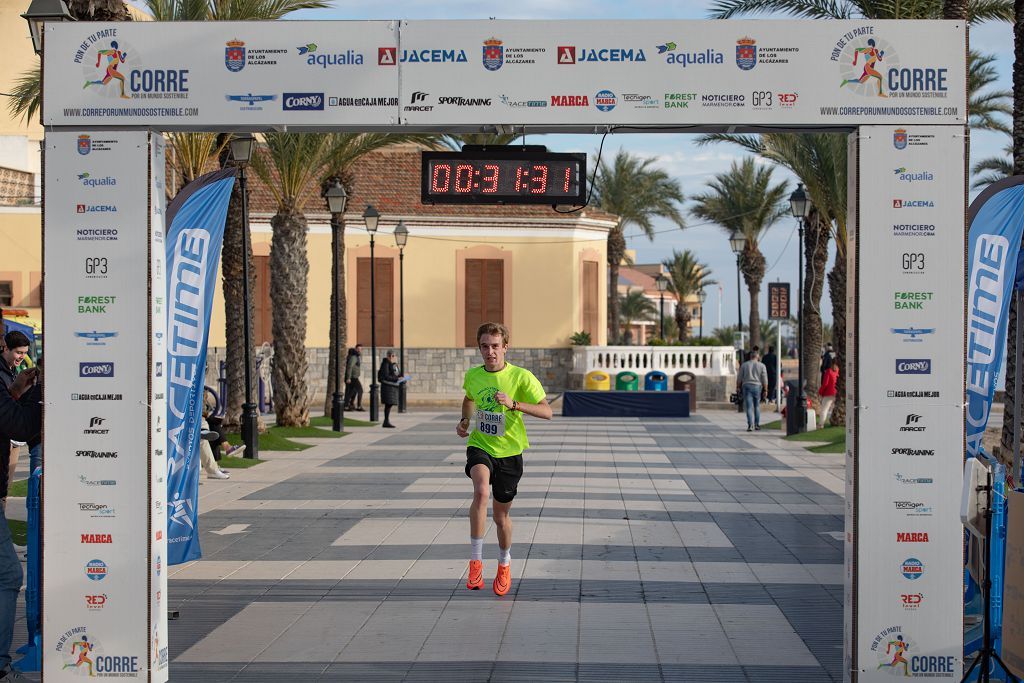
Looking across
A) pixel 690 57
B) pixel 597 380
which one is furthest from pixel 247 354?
pixel 597 380

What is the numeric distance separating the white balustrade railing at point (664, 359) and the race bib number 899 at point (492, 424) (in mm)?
29158

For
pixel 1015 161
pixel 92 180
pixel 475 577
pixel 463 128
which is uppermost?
pixel 1015 161

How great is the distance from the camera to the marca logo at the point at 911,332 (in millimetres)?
6188

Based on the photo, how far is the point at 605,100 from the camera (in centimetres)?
634

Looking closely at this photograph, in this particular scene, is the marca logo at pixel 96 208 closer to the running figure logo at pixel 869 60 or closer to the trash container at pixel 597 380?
the running figure logo at pixel 869 60

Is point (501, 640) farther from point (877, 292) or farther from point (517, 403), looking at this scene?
point (877, 292)

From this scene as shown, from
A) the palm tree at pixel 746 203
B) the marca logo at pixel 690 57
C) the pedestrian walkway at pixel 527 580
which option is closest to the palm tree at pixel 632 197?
the palm tree at pixel 746 203

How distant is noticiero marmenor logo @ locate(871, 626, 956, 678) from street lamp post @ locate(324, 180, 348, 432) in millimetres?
18516

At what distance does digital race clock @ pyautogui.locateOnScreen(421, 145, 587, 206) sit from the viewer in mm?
6723

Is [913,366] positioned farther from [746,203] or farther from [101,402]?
[746,203]

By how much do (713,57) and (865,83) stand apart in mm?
813

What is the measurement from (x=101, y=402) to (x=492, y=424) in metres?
2.96

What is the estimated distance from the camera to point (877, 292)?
6191 millimetres

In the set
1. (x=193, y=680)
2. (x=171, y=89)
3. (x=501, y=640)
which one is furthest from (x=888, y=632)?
(x=171, y=89)
